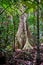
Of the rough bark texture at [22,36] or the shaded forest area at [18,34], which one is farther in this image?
the rough bark texture at [22,36]

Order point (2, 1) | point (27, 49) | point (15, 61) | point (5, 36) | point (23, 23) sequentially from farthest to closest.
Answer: point (23, 23) → point (27, 49) → point (5, 36) → point (15, 61) → point (2, 1)

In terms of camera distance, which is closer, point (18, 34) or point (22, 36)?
point (22, 36)

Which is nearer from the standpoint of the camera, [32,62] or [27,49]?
[32,62]

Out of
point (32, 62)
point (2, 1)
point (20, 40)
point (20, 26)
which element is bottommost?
point (32, 62)

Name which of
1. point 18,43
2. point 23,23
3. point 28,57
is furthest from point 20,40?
point 28,57

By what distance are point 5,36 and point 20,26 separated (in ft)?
8.03

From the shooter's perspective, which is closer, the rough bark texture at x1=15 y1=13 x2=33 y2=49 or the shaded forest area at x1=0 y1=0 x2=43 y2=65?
the shaded forest area at x1=0 y1=0 x2=43 y2=65

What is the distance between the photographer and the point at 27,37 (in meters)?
10.3

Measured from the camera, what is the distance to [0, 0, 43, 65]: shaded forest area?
4.97 metres

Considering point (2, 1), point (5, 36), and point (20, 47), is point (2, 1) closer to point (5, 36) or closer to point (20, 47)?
point (5, 36)

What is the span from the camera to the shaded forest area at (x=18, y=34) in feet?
16.3

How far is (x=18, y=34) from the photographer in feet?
33.4

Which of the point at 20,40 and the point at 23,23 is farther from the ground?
the point at 23,23

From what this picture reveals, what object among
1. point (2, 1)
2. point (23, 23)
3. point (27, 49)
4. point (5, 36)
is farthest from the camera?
point (23, 23)
